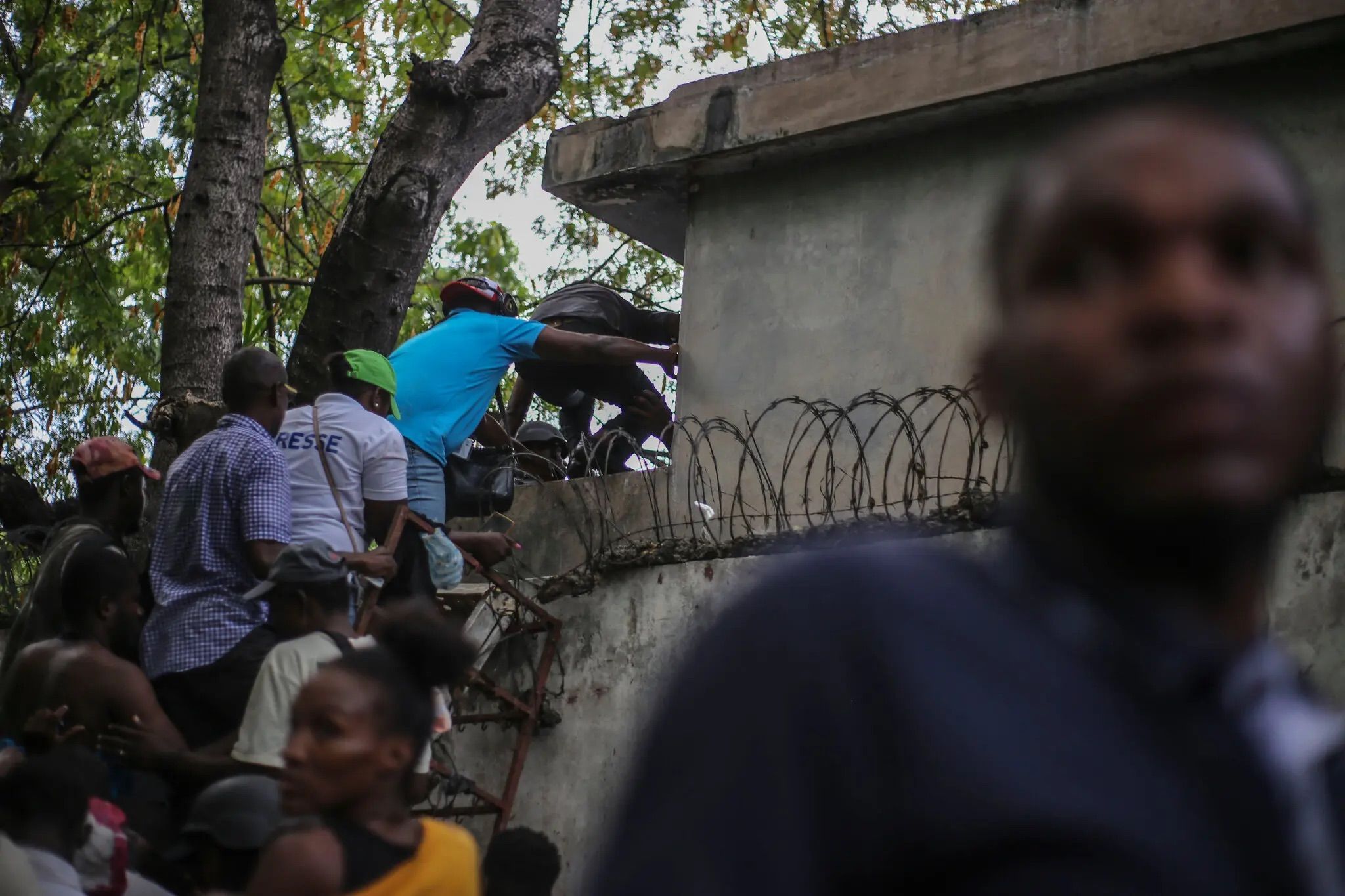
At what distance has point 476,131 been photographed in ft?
23.2

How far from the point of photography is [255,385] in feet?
17.0

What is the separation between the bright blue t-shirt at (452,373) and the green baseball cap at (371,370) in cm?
48

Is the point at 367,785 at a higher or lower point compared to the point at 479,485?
lower

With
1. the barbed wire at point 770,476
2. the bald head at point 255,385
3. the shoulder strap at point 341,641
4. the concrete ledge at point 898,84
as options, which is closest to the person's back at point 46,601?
the bald head at point 255,385

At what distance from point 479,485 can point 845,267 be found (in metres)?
2.08

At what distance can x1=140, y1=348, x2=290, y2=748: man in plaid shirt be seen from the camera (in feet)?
15.3

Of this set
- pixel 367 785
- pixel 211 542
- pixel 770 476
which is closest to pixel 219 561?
pixel 211 542

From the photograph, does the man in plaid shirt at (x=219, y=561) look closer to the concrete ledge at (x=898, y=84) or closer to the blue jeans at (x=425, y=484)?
the blue jeans at (x=425, y=484)

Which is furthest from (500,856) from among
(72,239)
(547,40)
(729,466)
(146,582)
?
(72,239)

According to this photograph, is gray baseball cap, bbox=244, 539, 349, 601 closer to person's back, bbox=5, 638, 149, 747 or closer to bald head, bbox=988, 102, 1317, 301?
person's back, bbox=5, 638, 149, 747

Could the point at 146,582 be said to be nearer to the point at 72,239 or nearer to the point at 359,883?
the point at 359,883

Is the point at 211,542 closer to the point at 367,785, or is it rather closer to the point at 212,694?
the point at 212,694

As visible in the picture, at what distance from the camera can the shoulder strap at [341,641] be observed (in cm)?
425

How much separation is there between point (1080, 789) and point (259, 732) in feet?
12.1
